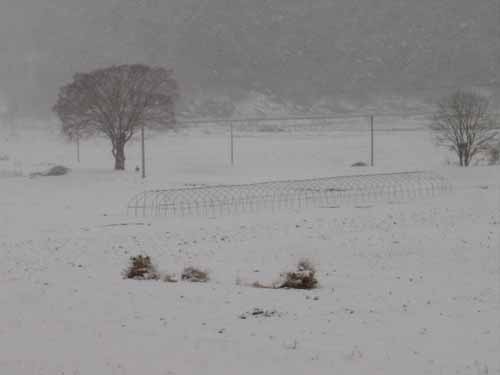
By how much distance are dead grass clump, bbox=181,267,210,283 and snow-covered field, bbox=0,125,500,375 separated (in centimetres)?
23

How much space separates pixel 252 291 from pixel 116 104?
1366 inches

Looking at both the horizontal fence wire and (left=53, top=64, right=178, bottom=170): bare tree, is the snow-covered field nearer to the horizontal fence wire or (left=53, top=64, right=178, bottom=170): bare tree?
the horizontal fence wire

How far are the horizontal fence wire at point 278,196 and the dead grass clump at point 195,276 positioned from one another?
41.7 feet

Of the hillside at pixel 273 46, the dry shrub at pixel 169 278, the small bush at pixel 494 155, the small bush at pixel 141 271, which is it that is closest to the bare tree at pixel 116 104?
the small bush at pixel 494 155

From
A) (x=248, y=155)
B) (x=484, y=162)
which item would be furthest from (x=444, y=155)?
(x=248, y=155)

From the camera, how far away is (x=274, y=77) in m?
142

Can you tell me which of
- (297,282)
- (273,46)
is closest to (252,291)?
(297,282)

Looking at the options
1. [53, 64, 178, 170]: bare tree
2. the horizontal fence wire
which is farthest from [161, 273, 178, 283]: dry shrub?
[53, 64, 178, 170]: bare tree

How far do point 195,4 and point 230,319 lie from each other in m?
159

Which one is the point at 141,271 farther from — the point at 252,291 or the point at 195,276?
the point at 252,291

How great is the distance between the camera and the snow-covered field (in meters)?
9.37

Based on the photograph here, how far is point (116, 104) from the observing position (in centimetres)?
4628

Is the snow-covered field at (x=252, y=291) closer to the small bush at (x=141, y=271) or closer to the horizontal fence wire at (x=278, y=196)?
the small bush at (x=141, y=271)

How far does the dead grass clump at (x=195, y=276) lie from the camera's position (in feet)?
48.8
